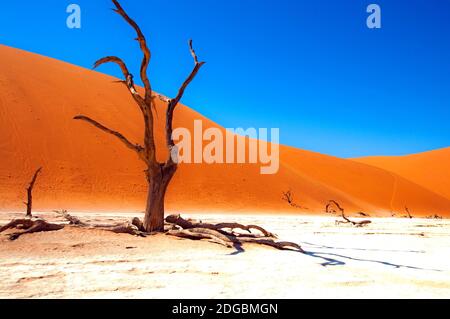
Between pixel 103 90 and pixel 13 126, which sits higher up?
pixel 103 90

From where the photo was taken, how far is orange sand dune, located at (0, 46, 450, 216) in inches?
971

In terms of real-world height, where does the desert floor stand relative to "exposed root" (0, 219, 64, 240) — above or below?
below

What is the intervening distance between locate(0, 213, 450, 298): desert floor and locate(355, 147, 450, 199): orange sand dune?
194 ft

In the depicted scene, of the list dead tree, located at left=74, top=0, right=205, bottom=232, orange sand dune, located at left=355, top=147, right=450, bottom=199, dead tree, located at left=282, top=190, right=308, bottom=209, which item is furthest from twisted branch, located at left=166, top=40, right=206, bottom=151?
orange sand dune, located at left=355, top=147, right=450, bottom=199

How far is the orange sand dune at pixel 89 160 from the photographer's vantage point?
80.9 ft

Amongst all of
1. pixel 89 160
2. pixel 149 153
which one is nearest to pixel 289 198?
pixel 89 160

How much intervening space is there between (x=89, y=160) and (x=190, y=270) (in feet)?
80.9

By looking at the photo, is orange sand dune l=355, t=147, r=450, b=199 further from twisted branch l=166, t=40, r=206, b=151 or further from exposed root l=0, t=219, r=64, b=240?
exposed root l=0, t=219, r=64, b=240

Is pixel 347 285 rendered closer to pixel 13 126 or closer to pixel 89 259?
pixel 89 259

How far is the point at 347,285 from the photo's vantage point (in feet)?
14.6

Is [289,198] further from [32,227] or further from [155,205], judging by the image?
[32,227]
